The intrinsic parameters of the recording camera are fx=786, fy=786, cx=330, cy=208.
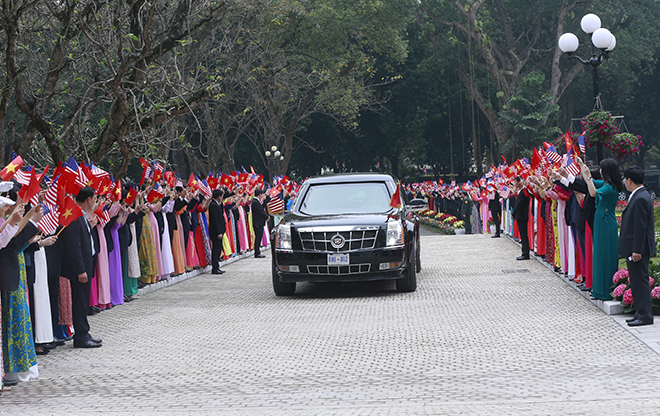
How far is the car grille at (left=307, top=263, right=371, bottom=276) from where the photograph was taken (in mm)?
11930

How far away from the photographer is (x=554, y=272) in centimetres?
1435

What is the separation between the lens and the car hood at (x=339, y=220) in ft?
39.3

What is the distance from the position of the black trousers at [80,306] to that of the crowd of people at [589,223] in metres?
5.95

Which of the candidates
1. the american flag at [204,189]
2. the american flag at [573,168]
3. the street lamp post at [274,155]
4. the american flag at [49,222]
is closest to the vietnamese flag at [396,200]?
the american flag at [573,168]

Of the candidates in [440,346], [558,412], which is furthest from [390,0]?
[558,412]

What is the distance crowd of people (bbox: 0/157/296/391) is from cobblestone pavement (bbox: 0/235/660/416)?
36 centimetres

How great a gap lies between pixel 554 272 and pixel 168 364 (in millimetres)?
8768

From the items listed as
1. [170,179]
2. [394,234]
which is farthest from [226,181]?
[394,234]

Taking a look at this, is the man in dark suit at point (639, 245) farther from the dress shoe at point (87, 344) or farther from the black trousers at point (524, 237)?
the black trousers at point (524, 237)

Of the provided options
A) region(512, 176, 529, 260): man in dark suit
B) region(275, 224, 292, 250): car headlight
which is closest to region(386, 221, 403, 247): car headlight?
region(275, 224, 292, 250): car headlight

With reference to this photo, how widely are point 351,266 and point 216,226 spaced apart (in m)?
5.47

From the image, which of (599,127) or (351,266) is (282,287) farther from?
(599,127)

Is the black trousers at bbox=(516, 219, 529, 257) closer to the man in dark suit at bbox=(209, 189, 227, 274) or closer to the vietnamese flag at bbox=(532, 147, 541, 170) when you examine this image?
the vietnamese flag at bbox=(532, 147, 541, 170)

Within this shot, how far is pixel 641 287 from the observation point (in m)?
8.69
